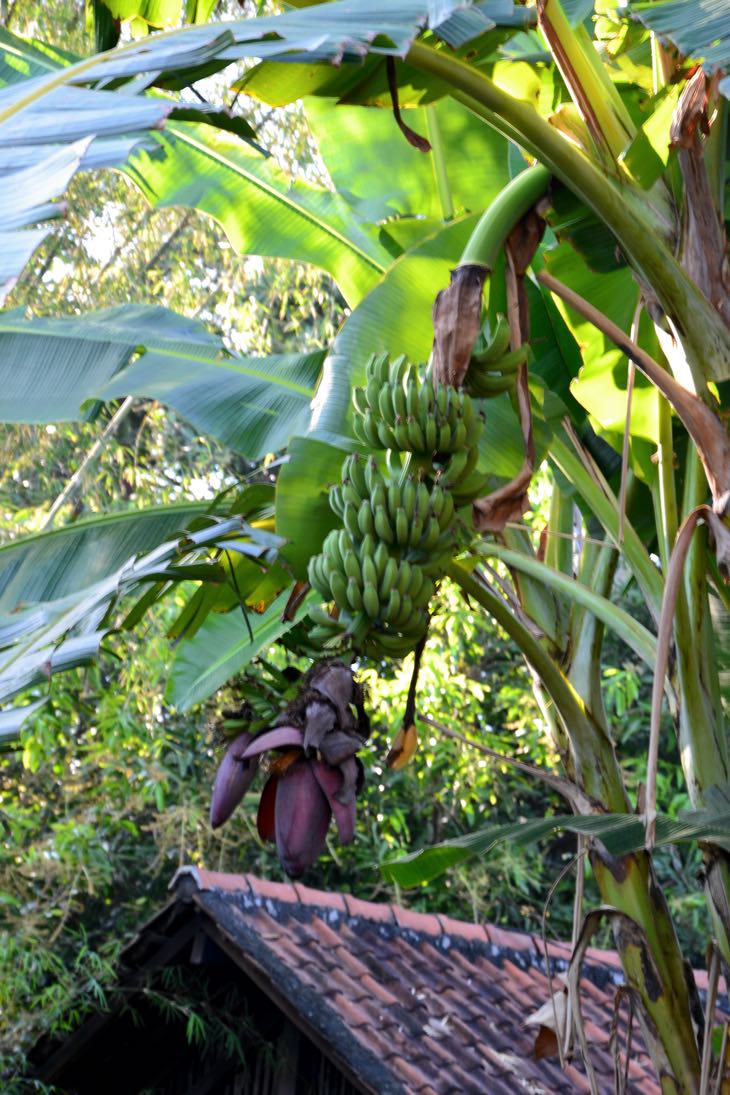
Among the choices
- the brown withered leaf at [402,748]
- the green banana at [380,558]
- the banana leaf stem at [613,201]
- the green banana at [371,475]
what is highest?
the banana leaf stem at [613,201]

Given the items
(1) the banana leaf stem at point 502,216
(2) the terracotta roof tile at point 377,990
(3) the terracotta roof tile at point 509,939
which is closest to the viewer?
(1) the banana leaf stem at point 502,216

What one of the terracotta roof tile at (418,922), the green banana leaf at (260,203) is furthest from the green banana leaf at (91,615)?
the terracotta roof tile at (418,922)

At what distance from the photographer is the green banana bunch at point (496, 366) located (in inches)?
60.0

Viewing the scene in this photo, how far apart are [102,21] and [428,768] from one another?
4.70 metres

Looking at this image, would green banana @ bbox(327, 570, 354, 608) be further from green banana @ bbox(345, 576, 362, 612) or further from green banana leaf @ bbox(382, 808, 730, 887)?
green banana leaf @ bbox(382, 808, 730, 887)

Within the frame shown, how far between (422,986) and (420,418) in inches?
116

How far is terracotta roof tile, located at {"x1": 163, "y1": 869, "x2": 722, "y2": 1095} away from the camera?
343 cm

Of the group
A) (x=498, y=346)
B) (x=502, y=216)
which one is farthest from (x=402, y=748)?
(x=502, y=216)

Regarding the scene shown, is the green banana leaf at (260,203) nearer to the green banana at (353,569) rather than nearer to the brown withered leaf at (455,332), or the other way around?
the brown withered leaf at (455,332)

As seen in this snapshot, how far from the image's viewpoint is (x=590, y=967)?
4.76 metres

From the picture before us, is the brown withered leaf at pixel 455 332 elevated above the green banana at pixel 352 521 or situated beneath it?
elevated above

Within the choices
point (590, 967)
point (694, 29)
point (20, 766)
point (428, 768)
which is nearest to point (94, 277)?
point (20, 766)

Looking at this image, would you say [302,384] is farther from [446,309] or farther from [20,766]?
[20,766]

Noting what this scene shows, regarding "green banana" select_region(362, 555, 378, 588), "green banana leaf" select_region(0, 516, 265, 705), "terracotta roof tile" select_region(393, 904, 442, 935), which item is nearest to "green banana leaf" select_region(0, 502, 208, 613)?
"green banana leaf" select_region(0, 516, 265, 705)
